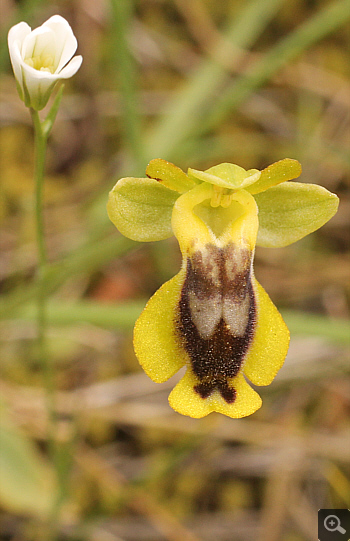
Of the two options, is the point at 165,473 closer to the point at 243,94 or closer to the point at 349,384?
the point at 349,384

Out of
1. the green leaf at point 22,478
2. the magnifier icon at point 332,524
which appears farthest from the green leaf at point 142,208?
the magnifier icon at point 332,524

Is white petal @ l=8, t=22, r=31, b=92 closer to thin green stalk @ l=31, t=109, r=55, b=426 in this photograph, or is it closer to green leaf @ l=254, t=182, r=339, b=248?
thin green stalk @ l=31, t=109, r=55, b=426

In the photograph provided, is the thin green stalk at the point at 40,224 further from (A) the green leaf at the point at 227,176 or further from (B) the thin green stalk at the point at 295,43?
(B) the thin green stalk at the point at 295,43

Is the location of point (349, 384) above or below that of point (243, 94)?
below

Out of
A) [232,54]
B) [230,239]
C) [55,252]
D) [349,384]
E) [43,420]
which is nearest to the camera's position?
[230,239]

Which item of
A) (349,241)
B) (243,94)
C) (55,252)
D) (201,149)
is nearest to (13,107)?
(55,252)

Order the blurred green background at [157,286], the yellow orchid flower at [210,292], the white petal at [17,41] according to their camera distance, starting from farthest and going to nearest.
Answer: the blurred green background at [157,286]
the yellow orchid flower at [210,292]
the white petal at [17,41]
